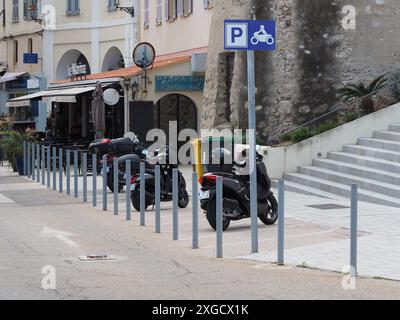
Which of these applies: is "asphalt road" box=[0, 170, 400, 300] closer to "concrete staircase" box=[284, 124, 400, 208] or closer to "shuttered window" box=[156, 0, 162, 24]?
"concrete staircase" box=[284, 124, 400, 208]

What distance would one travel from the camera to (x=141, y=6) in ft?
136

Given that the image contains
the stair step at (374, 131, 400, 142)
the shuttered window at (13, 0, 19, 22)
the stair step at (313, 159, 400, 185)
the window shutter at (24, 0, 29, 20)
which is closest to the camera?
the stair step at (313, 159, 400, 185)

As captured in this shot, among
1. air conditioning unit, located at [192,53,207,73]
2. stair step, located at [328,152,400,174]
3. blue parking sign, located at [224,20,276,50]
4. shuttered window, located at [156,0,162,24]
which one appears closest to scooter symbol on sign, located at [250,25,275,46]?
blue parking sign, located at [224,20,276,50]

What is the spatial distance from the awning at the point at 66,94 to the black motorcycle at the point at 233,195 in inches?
701

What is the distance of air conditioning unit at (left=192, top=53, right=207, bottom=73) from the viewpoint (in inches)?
1276

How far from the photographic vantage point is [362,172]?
2036cm

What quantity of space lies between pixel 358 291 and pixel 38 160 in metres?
18.3

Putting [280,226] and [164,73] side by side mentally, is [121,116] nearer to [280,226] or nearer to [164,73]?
[164,73]

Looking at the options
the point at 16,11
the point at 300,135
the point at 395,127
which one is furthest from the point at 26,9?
the point at 395,127

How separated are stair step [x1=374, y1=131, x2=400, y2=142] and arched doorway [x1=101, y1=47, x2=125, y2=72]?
24686 mm

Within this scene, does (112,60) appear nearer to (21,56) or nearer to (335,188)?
(21,56)

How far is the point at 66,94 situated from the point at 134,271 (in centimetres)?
2256

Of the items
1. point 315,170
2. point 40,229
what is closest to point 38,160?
point 315,170

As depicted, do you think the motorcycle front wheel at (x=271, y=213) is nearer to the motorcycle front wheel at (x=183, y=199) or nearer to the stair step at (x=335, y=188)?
the stair step at (x=335, y=188)
